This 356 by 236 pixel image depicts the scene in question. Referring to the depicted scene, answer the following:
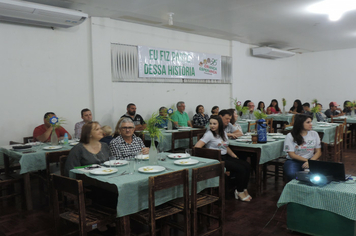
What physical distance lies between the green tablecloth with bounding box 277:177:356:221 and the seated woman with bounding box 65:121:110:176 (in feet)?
6.35

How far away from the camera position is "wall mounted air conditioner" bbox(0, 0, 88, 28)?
185 inches

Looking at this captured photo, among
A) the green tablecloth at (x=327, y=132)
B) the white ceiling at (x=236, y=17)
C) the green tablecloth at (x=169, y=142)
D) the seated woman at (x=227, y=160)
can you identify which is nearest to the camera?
the seated woman at (x=227, y=160)

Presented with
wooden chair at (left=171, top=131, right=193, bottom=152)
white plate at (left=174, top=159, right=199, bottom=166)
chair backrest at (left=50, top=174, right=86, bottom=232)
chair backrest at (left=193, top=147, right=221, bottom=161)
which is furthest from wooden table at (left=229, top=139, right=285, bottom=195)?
chair backrest at (left=50, top=174, right=86, bottom=232)

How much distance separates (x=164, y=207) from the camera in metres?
2.80

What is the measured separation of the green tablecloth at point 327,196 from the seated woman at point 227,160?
3.85ft

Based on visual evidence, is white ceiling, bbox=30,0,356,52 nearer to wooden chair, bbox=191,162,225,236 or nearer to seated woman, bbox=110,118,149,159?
seated woman, bbox=110,118,149,159

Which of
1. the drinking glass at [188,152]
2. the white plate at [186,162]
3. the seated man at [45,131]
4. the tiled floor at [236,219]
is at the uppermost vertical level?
the seated man at [45,131]

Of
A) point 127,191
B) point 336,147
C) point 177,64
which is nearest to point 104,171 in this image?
point 127,191

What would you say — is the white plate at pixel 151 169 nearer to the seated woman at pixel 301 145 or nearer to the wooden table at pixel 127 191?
the wooden table at pixel 127 191

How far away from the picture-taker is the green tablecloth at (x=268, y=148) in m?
4.20

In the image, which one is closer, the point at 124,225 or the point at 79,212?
the point at 79,212

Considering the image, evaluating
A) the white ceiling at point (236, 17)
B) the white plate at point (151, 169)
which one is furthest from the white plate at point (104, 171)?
the white ceiling at point (236, 17)

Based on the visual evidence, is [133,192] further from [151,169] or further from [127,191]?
[151,169]

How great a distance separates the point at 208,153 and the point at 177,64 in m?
4.87
